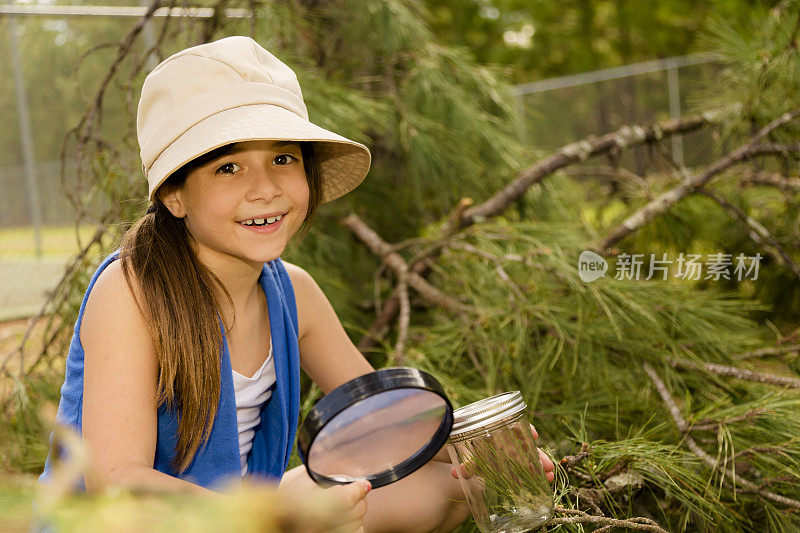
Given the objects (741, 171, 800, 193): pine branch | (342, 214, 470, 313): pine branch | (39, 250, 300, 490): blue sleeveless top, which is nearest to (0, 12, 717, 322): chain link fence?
(741, 171, 800, 193): pine branch

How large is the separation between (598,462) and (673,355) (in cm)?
29

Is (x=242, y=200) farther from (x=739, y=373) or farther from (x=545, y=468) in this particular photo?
(x=739, y=373)

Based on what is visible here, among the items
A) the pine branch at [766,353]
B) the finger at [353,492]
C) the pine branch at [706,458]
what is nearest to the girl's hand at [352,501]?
the finger at [353,492]

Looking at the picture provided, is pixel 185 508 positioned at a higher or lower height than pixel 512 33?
lower

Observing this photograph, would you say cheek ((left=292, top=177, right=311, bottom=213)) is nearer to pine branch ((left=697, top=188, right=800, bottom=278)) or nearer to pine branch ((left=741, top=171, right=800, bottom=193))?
pine branch ((left=697, top=188, right=800, bottom=278))

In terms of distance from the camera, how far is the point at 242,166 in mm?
876

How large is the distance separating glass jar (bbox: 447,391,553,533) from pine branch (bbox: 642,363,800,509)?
0.88 feet

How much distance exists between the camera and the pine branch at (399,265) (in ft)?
4.32

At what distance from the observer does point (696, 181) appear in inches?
57.3

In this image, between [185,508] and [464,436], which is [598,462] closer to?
[464,436]

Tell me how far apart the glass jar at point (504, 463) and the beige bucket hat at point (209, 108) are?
1.16ft

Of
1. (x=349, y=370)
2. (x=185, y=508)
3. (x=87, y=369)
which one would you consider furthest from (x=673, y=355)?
(x=185, y=508)

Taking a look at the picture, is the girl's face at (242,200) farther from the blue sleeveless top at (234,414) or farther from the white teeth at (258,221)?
the blue sleeveless top at (234,414)

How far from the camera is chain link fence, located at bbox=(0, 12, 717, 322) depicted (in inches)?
132
